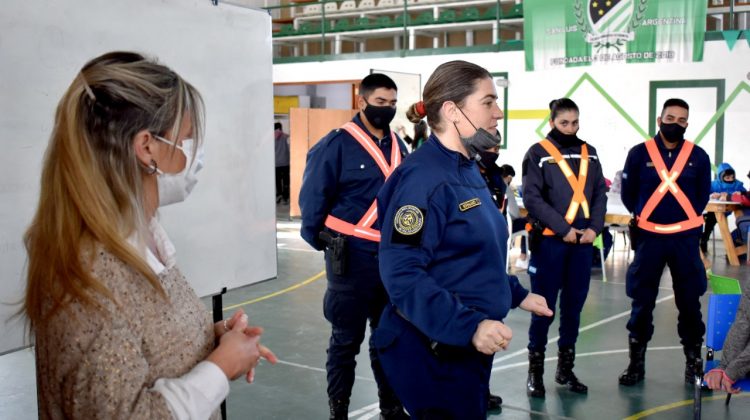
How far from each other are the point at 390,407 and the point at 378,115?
1.78 metres

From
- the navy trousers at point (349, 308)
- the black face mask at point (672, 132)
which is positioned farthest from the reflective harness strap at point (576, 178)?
the navy trousers at point (349, 308)

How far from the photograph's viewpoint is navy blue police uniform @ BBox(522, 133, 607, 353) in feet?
18.2

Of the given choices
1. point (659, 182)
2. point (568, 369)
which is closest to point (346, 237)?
point (568, 369)

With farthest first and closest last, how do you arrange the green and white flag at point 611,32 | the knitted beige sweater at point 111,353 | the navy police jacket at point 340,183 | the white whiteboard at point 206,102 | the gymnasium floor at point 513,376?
the green and white flag at point 611,32 → the gymnasium floor at point 513,376 → the navy police jacket at point 340,183 → the white whiteboard at point 206,102 → the knitted beige sweater at point 111,353

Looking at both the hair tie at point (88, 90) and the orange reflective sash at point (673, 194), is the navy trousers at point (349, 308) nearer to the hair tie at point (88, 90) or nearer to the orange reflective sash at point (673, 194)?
the orange reflective sash at point (673, 194)

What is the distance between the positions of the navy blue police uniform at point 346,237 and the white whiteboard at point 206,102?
12.9 inches

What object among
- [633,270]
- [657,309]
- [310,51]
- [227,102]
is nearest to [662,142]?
[633,270]

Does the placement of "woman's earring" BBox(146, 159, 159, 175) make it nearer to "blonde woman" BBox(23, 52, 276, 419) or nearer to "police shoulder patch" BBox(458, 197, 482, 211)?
"blonde woman" BBox(23, 52, 276, 419)

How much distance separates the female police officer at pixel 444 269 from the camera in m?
2.68

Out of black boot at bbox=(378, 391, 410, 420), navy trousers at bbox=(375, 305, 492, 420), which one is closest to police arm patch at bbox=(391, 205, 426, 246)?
navy trousers at bbox=(375, 305, 492, 420)

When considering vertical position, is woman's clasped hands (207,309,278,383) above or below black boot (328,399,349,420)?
above

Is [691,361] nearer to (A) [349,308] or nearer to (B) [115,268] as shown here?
(A) [349,308]

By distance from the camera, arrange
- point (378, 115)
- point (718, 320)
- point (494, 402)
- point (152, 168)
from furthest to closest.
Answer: point (494, 402) → point (378, 115) → point (718, 320) → point (152, 168)

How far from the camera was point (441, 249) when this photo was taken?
2.77 metres
